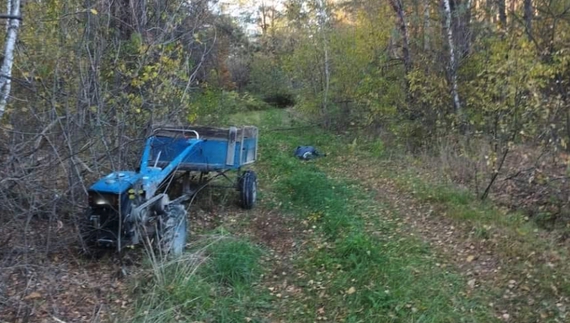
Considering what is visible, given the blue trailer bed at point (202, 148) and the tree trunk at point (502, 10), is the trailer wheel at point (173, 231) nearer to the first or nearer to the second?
the blue trailer bed at point (202, 148)

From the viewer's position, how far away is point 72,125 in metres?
6.36

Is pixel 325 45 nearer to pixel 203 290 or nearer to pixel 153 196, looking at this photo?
pixel 153 196

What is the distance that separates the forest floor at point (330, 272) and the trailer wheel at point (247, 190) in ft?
0.59

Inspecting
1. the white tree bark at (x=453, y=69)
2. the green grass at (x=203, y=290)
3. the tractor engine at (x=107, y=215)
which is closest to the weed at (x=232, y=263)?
the green grass at (x=203, y=290)

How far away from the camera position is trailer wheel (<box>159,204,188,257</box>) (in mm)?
6004

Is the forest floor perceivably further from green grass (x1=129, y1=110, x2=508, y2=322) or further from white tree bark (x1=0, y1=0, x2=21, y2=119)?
white tree bark (x1=0, y1=0, x2=21, y2=119)

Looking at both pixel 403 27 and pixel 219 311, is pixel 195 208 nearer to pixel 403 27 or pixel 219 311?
pixel 219 311

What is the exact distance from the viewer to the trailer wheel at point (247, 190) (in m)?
8.95

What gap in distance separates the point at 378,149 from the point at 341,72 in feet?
16.3

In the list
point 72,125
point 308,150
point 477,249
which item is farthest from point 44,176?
point 308,150

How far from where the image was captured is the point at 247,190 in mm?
8953

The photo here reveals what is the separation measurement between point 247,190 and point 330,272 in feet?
10.0

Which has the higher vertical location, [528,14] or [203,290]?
[528,14]

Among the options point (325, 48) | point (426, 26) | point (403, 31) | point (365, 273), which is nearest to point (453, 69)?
point (426, 26)
